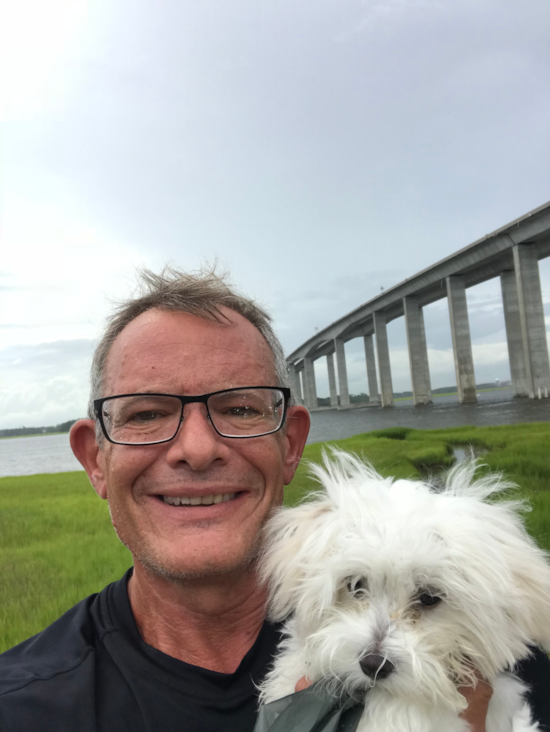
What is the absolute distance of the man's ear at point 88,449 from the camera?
79.9 inches

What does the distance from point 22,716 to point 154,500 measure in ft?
2.44

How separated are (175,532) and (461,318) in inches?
181

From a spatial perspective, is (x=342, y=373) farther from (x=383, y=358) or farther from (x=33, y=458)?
(x=33, y=458)

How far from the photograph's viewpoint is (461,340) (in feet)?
16.3

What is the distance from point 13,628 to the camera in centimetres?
243

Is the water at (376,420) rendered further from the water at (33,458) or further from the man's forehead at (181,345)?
the man's forehead at (181,345)

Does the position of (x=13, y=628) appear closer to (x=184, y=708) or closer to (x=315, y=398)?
(x=184, y=708)

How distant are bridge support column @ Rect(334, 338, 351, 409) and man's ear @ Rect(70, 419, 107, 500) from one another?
140 inches

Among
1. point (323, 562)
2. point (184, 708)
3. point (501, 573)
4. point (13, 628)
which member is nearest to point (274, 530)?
point (323, 562)

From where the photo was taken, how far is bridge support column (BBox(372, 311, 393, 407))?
514 centimetres

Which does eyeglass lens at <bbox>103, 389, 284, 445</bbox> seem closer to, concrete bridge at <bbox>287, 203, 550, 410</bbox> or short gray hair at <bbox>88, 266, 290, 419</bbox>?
short gray hair at <bbox>88, 266, 290, 419</bbox>

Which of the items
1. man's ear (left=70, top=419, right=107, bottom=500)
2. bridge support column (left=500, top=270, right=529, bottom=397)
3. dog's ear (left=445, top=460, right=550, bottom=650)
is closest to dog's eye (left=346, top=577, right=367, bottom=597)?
dog's ear (left=445, top=460, right=550, bottom=650)

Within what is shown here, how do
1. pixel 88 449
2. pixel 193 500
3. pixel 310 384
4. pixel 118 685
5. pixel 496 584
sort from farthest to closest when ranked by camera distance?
1. pixel 310 384
2. pixel 88 449
3. pixel 193 500
4. pixel 118 685
5. pixel 496 584

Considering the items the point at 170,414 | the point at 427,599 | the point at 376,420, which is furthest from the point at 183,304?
the point at 376,420
